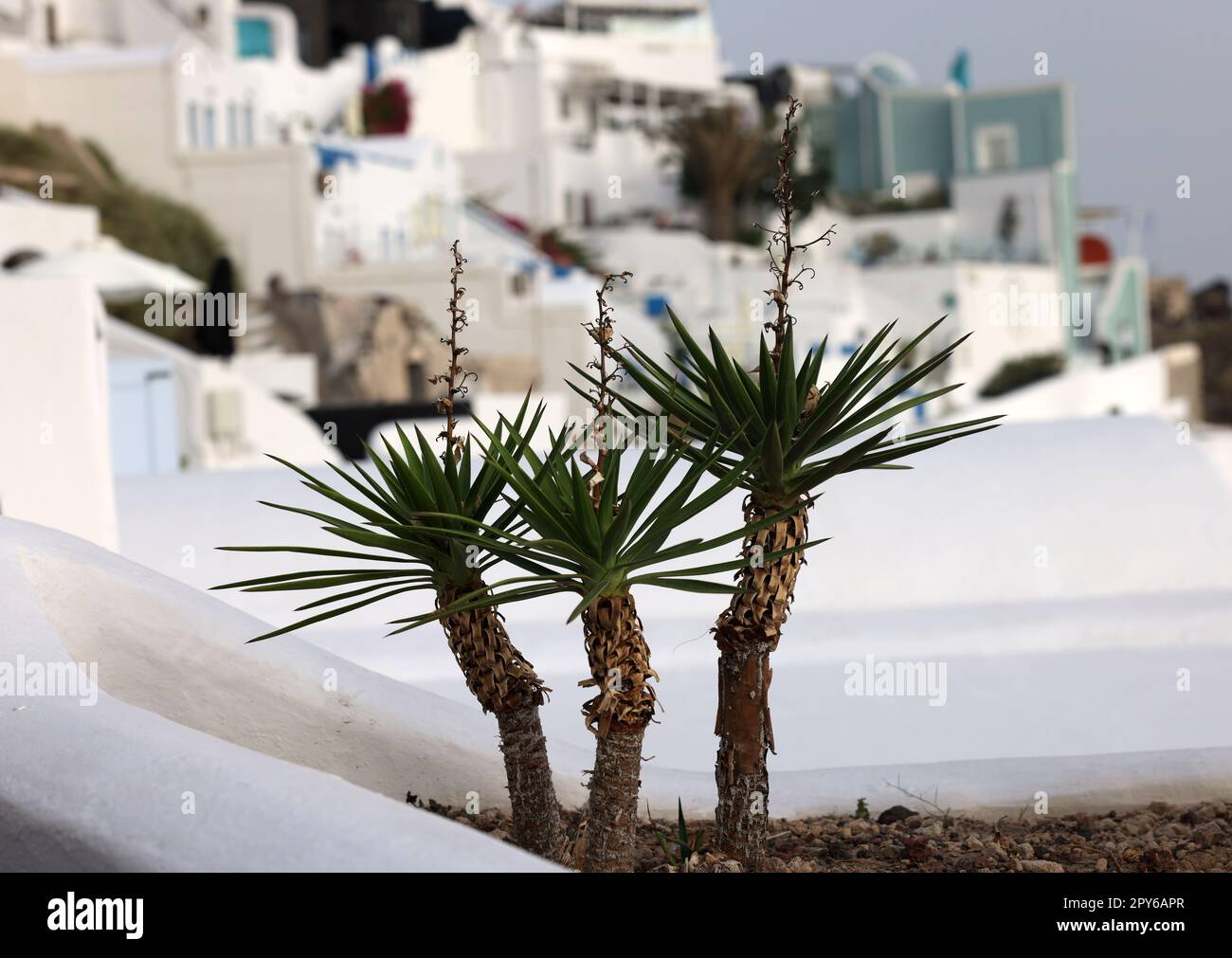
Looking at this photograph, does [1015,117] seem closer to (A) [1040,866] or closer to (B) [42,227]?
(B) [42,227]

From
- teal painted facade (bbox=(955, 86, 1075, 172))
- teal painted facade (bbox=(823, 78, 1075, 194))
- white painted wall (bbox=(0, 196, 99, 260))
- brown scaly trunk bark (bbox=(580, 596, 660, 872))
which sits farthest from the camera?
teal painted facade (bbox=(823, 78, 1075, 194))

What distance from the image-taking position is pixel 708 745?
5879 mm

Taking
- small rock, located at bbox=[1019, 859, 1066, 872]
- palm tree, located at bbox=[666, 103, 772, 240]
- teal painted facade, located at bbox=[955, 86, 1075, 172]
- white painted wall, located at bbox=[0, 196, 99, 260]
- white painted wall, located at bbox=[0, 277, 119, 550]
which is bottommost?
small rock, located at bbox=[1019, 859, 1066, 872]

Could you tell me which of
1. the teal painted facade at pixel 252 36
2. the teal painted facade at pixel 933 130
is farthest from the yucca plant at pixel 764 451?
the teal painted facade at pixel 933 130

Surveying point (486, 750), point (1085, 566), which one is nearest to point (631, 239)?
point (1085, 566)

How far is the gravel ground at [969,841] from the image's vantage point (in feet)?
11.5

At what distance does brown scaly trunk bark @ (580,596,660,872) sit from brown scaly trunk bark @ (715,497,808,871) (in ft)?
0.70

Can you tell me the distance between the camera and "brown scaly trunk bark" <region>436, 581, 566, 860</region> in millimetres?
3400

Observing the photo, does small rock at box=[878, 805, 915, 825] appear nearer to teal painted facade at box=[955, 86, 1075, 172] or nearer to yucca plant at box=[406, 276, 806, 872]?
yucca plant at box=[406, 276, 806, 872]

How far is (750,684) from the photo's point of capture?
343 cm

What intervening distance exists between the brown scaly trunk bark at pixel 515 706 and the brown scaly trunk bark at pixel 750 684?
385 millimetres

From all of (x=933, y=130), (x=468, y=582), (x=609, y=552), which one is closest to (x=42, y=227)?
(x=468, y=582)

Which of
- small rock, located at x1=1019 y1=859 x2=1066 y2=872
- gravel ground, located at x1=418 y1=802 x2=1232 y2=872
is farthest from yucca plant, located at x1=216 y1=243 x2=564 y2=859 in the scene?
small rock, located at x1=1019 y1=859 x2=1066 y2=872
